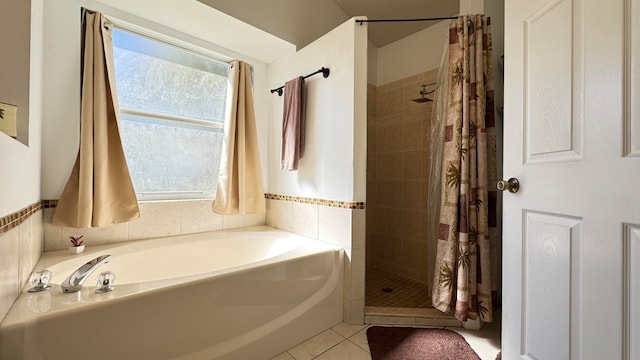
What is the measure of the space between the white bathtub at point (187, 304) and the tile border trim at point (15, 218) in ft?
0.91

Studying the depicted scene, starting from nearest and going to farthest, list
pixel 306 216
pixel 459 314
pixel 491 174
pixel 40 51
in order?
1. pixel 40 51
2. pixel 459 314
3. pixel 491 174
4. pixel 306 216

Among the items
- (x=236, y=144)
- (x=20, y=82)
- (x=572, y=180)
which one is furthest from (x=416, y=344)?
(x=20, y=82)

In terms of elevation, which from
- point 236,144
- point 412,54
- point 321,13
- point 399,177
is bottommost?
point 399,177

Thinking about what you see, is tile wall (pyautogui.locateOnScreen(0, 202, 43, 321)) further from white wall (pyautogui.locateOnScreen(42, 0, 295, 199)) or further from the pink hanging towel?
the pink hanging towel

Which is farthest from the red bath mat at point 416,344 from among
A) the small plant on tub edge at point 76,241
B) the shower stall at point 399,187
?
the small plant on tub edge at point 76,241

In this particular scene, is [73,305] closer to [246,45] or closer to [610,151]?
[610,151]

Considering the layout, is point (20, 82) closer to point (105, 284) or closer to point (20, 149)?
point (20, 149)

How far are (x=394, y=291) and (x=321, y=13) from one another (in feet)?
8.41

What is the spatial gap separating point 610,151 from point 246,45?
235cm

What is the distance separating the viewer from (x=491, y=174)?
1628 millimetres

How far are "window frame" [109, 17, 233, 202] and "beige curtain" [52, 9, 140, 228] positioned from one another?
0.39ft

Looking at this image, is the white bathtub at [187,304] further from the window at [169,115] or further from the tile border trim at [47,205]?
the window at [169,115]

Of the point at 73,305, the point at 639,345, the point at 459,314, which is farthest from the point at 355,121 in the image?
the point at 73,305

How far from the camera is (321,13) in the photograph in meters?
2.38
